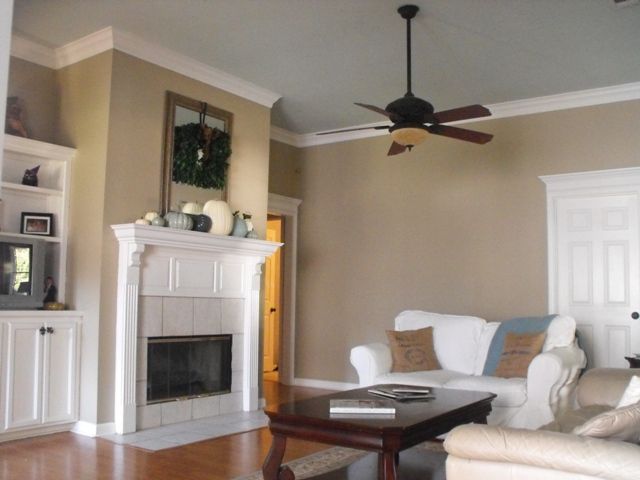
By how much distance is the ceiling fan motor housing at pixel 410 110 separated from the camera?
4.30 m

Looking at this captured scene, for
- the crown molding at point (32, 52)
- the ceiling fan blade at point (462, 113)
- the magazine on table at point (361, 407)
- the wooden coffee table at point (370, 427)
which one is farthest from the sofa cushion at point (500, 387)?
the crown molding at point (32, 52)

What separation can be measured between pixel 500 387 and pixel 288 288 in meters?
3.64

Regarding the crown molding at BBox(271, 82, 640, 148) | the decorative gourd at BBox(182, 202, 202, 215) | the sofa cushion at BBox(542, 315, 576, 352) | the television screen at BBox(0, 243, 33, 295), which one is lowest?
the sofa cushion at BBox(542, 315, 576, 352)

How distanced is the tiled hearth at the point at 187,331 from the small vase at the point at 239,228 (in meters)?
0.61

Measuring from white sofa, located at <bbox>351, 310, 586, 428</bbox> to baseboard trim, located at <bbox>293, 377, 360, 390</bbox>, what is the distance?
71.0 inches

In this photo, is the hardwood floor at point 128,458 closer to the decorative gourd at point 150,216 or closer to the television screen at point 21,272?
the television screen at point 21,272

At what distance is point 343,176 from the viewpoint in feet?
24.7

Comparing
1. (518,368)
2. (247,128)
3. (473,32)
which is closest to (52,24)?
(247,128)

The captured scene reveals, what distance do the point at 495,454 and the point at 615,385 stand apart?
177 cm

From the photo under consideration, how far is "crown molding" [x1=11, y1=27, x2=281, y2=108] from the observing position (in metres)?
4.93

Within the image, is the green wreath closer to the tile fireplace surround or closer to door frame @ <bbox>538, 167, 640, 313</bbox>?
the tile fireplace surround

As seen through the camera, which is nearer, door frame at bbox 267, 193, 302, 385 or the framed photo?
the framed photo

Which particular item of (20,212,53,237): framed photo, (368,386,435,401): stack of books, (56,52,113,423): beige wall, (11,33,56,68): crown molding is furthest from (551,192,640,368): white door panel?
(11,33,56,68): crown molding

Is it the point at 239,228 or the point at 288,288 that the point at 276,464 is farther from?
the point at 288,288
